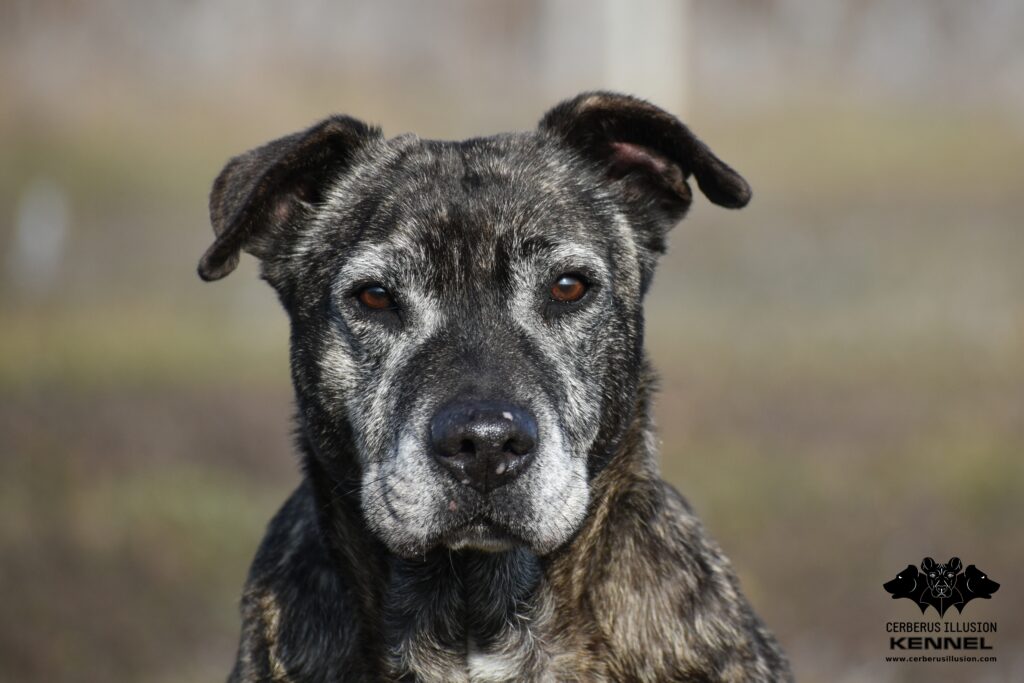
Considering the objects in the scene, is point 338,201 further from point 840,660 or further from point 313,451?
point 840,660

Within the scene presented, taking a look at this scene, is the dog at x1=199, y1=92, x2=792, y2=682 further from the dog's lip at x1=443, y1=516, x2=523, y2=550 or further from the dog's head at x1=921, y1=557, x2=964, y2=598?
the dog's head at x1=921, y1=557, x2=964, y2=598

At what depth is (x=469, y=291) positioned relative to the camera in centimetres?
470

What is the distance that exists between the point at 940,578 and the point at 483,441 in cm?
344

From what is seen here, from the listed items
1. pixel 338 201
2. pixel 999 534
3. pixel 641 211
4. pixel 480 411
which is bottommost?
pixel 480 411

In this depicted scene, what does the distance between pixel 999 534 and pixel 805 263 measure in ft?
23.0

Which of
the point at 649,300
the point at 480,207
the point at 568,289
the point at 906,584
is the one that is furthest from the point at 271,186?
the point at 649,300

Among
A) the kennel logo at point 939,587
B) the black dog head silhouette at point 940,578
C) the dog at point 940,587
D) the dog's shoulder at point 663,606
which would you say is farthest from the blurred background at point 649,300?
the dog's shoulder at point 663,606

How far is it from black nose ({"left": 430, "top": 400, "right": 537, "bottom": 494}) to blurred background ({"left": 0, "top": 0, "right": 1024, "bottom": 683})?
155 inches

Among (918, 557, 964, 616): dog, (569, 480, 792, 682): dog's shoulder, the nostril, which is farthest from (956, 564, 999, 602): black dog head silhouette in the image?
the nostril

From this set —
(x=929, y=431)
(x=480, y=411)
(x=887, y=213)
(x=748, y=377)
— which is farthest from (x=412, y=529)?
(x=887, y=213)

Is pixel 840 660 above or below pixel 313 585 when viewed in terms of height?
above

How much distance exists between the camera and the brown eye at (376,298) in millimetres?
4758

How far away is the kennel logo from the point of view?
6.75 metres

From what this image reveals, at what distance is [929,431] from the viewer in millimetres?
10930
